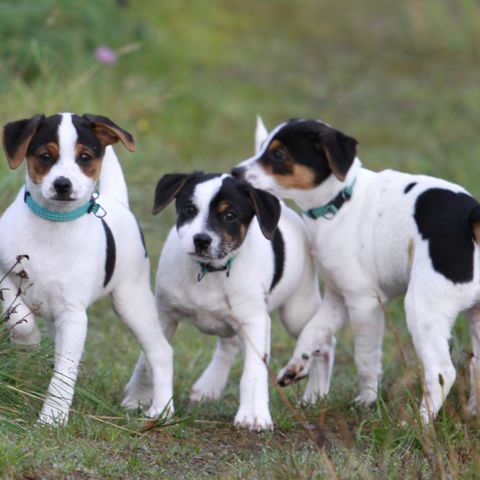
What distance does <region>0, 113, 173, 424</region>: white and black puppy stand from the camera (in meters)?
5.82

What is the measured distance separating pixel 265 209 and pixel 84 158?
3.61 feet

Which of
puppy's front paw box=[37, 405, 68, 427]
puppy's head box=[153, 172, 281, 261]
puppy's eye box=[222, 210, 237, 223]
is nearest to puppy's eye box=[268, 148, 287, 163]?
puppy's head box=[153, 172, 281, 261]

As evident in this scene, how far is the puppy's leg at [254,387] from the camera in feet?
21.2

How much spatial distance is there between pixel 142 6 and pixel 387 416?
39.4 feet

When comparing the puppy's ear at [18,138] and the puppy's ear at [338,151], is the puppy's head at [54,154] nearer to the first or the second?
the puppy's ear at [18,138]

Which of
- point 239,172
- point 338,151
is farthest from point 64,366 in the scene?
point 338,151

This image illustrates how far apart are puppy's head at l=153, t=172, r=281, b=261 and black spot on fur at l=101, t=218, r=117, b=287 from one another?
0.34 metres

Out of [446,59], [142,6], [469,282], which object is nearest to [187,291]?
[469,282]

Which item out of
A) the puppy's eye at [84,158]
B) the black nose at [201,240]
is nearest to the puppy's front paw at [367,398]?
the black nose at [201,240]

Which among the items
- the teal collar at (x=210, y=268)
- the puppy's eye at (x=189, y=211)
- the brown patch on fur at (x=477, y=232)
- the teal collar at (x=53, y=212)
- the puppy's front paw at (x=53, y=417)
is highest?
the brown patch on fur at (x=477, y=232)

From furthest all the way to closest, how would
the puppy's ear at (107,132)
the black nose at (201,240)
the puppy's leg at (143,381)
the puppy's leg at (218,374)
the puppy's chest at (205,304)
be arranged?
the puppy's leg at (218,374) < the puppy's leg at (143,381) < the puppy's chest at (205,304) < the black nose at (201,240) < the puppy's ear at (107,132)

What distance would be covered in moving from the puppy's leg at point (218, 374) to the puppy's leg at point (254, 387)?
2.45 ft

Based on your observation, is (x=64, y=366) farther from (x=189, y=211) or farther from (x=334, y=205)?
(x=334, y=205)

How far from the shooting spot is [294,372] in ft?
23.5
